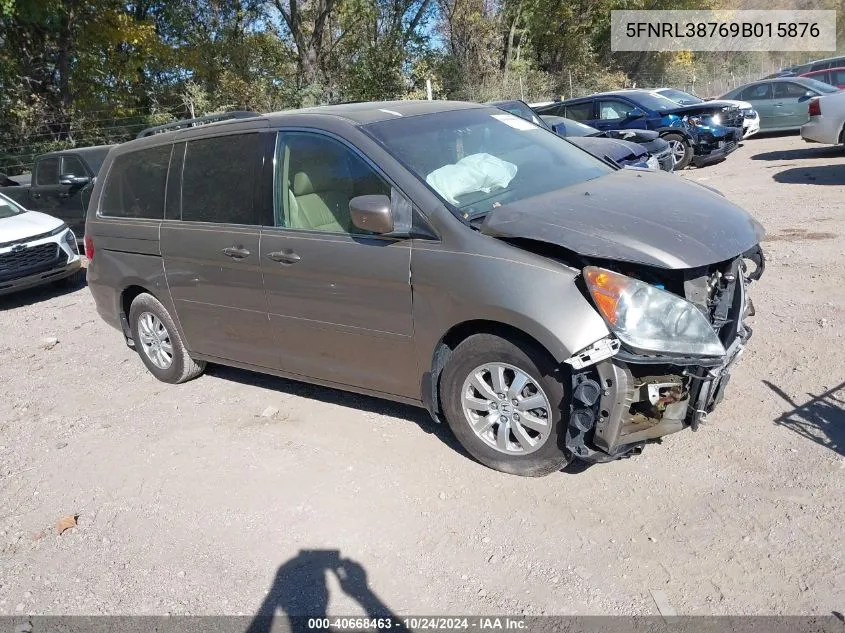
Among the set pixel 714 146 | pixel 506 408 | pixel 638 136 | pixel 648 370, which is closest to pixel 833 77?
pixel 714 146

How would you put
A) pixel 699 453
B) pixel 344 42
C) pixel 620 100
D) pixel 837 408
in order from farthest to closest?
pixel 344 42
pixel 620 100
pixel 837 408
pixel 699 453

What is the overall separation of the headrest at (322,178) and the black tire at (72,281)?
6595 millimetres

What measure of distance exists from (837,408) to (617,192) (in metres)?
1.77

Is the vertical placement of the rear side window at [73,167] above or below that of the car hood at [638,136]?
above

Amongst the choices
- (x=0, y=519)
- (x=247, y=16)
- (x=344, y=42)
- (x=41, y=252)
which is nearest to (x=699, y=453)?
(x=0, y=519)

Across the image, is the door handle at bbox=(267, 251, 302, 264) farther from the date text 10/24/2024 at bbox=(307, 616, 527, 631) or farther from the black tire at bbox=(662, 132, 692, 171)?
the black tire at bbox=(662, 132, 692, 171)

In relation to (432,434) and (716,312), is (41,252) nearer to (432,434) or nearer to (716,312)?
(432,434)

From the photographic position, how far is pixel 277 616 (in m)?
3.10

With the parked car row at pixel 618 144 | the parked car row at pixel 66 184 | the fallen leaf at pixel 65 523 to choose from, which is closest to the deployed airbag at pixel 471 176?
the fallen leaf at pixel 65 523

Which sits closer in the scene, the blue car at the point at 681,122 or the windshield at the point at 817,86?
the blue car at the point at 681,122

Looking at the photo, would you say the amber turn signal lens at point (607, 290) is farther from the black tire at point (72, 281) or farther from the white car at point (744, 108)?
the white car at point (744, 108)

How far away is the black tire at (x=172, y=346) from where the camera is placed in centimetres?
552

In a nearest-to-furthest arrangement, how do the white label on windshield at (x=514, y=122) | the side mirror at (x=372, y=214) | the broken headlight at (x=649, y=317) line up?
→ 1. the broken headlight at (x=649, y=317)
2. the side mirror at (x=372, y=214)
3. the white label on windshield at (x=514, y=122)

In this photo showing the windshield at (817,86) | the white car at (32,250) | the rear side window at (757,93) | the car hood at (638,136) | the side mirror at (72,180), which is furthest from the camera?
the rear side window at (757,93)
